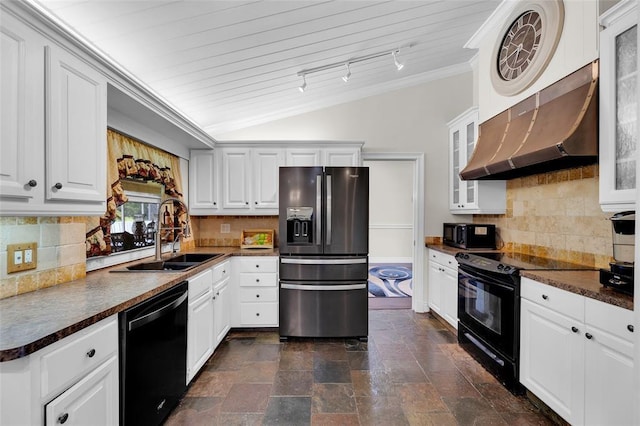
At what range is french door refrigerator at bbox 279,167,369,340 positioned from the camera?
9.86 feet

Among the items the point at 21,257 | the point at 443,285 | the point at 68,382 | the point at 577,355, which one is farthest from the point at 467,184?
the point at 21,257

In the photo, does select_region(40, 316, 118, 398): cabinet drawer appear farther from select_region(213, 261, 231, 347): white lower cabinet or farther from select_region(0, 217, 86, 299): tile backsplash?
select_region(213, 261, 231, 347): white lower cabinet

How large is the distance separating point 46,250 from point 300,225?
1971 millimetres

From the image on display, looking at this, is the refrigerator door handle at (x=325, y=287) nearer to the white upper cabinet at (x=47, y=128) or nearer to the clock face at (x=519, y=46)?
the white upper cabinet at (x=47, y=128)

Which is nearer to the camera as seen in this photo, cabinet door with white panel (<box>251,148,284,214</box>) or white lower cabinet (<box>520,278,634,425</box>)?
white lower cabinet (<box>520,278,634,425</box>)

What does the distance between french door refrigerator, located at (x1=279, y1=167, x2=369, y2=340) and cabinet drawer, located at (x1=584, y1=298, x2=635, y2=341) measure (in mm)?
1761

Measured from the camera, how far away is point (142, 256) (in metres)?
2.66

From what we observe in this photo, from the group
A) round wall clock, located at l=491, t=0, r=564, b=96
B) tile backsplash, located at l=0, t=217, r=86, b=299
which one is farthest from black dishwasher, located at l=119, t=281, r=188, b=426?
round wall clock, located at l=491, t=0, r=564, b=96

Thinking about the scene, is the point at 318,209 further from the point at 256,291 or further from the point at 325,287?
the point at 256,291

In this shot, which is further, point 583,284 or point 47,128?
point 583,284

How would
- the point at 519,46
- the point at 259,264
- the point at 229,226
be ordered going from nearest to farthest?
the point at 519,46 < the point at 259,264 < the point at 229,226

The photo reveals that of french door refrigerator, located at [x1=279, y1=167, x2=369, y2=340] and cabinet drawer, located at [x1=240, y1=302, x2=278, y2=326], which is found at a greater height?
french door refrigerator, located at [x1=279, y1=167, x2=369, y2=340]

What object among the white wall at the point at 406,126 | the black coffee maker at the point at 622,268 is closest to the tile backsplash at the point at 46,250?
the white wall at the point at 406,126

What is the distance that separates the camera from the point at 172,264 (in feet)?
8.24
